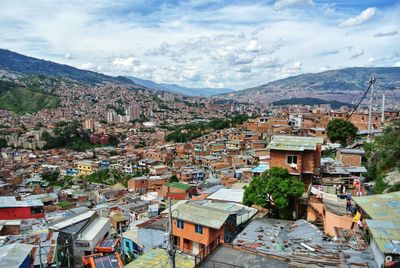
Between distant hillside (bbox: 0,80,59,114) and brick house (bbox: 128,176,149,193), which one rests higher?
distant hillside (bbox: 0,80,59,114)

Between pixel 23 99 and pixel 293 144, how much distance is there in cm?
12138

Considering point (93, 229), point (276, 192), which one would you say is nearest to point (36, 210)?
point (93, 229)

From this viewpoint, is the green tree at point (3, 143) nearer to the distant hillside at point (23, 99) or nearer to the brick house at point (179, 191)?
the distant hillside at point (23, 99)

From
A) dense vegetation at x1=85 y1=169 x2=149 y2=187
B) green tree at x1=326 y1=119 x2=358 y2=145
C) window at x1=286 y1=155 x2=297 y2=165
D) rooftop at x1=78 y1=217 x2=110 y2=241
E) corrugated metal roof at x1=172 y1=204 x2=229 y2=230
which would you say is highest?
green tree at x1=326 y1=119 x2=358 y2=145

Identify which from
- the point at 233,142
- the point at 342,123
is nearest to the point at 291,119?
the point at 233,142

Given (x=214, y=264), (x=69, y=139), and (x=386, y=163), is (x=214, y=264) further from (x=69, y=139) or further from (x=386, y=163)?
(x=69, y=139)

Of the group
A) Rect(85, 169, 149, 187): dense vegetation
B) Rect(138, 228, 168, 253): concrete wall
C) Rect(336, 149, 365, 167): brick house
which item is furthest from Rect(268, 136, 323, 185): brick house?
Rect(85, 169, 149, 187): dense vegetation

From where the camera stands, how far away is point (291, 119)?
52906mm

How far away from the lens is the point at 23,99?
11769 cm

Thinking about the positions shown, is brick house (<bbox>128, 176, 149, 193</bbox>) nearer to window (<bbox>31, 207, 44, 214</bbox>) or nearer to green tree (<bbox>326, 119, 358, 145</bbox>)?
window (<bbox>31, 207, 44, 214</bbox>)

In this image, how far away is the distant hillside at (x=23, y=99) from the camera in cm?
11112

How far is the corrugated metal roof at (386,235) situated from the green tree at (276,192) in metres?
5.05

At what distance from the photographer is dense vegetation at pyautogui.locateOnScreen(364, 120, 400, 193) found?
1365cm

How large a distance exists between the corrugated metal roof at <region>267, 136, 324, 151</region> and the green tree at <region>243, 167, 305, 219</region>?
4.27 feet
